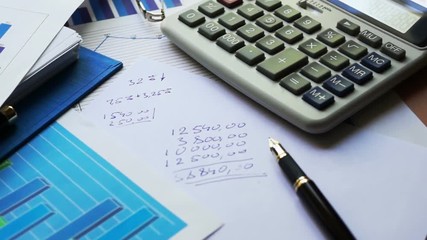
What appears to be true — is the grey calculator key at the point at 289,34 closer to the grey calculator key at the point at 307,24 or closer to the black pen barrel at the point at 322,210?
the grey calculator key at the point at 307,24

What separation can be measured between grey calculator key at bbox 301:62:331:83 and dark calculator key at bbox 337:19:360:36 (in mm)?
60

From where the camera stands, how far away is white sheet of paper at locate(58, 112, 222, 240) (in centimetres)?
41

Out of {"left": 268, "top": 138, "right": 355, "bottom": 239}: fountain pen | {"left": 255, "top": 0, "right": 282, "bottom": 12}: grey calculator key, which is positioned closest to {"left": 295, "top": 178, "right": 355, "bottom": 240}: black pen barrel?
{"left": 268, "top": 138, "right": 355, "bottom": 239}: fountain pen

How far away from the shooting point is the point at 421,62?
510 mm

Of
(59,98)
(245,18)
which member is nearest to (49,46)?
(59,98)

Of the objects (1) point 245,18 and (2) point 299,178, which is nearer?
(2) point 299,178

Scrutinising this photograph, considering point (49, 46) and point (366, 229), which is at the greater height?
point (49, 46)

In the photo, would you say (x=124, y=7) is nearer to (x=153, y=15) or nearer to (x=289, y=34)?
(x=153, y=15)

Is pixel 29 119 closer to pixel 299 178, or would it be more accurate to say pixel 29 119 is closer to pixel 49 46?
pixel 49 46

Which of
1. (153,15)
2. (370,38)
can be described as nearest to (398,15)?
(370,38)

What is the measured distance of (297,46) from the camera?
1.70ft

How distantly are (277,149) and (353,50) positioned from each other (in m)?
0.13

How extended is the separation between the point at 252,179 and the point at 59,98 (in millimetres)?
200

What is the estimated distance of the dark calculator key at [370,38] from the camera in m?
0.51
